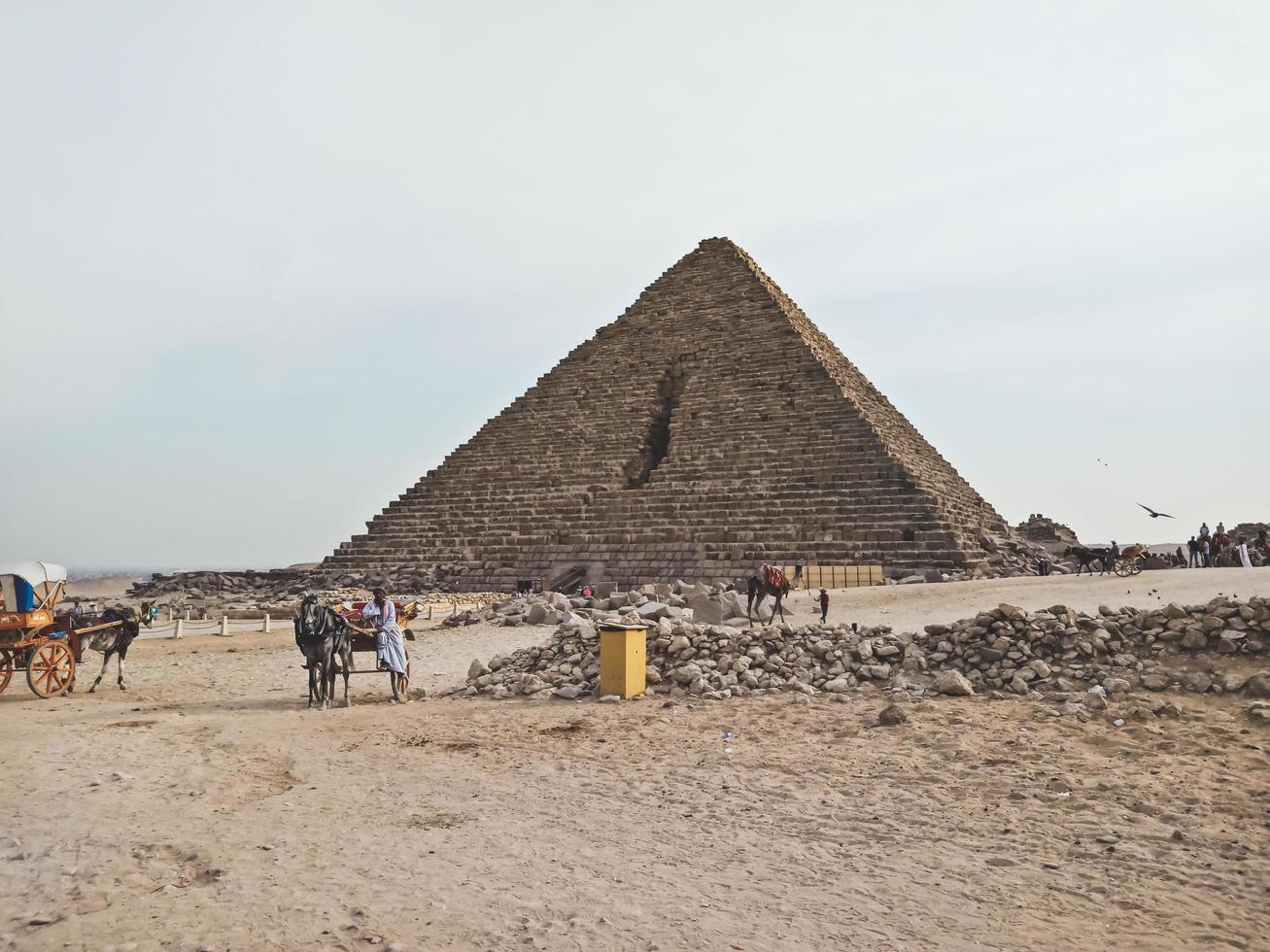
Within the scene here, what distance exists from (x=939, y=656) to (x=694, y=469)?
20.7 m

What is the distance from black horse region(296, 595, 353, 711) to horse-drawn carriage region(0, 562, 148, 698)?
234cm

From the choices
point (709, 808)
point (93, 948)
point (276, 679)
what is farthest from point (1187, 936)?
point (276, 679)

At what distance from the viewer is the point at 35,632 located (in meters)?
8.14

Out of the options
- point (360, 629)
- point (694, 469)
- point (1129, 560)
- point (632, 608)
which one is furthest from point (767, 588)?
point (694, 469)

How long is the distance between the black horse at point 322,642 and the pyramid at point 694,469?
15274 mm

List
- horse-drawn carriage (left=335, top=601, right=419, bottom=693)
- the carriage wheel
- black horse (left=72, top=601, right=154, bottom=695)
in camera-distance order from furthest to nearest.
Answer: black horse (left=72, top=601, right=154, bottom=695), horse-drawn carriage (left=335, top=601, right=419, bottom=693), the carriage wheel

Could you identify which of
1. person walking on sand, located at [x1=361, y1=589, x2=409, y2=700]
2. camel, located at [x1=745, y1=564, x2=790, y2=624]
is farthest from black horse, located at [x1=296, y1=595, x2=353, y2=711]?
camel, located at [x1=745, y1=564, x2=790, y2=624]

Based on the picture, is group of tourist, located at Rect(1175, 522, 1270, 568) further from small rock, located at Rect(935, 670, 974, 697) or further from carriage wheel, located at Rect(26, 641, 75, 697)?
carriage wheel, located at Rect(26, 641, 75, 697)

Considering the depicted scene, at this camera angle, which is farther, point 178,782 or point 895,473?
point 895,473

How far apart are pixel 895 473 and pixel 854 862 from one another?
69.9 ft

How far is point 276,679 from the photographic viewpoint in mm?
10039

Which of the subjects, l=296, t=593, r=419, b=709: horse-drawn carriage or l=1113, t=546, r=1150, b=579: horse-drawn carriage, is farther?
l=1113, t=546, r=1150, b=579: horse-drawn carriage

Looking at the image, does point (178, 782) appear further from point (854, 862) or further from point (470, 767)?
point (854, 862)

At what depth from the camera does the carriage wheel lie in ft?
26.6
